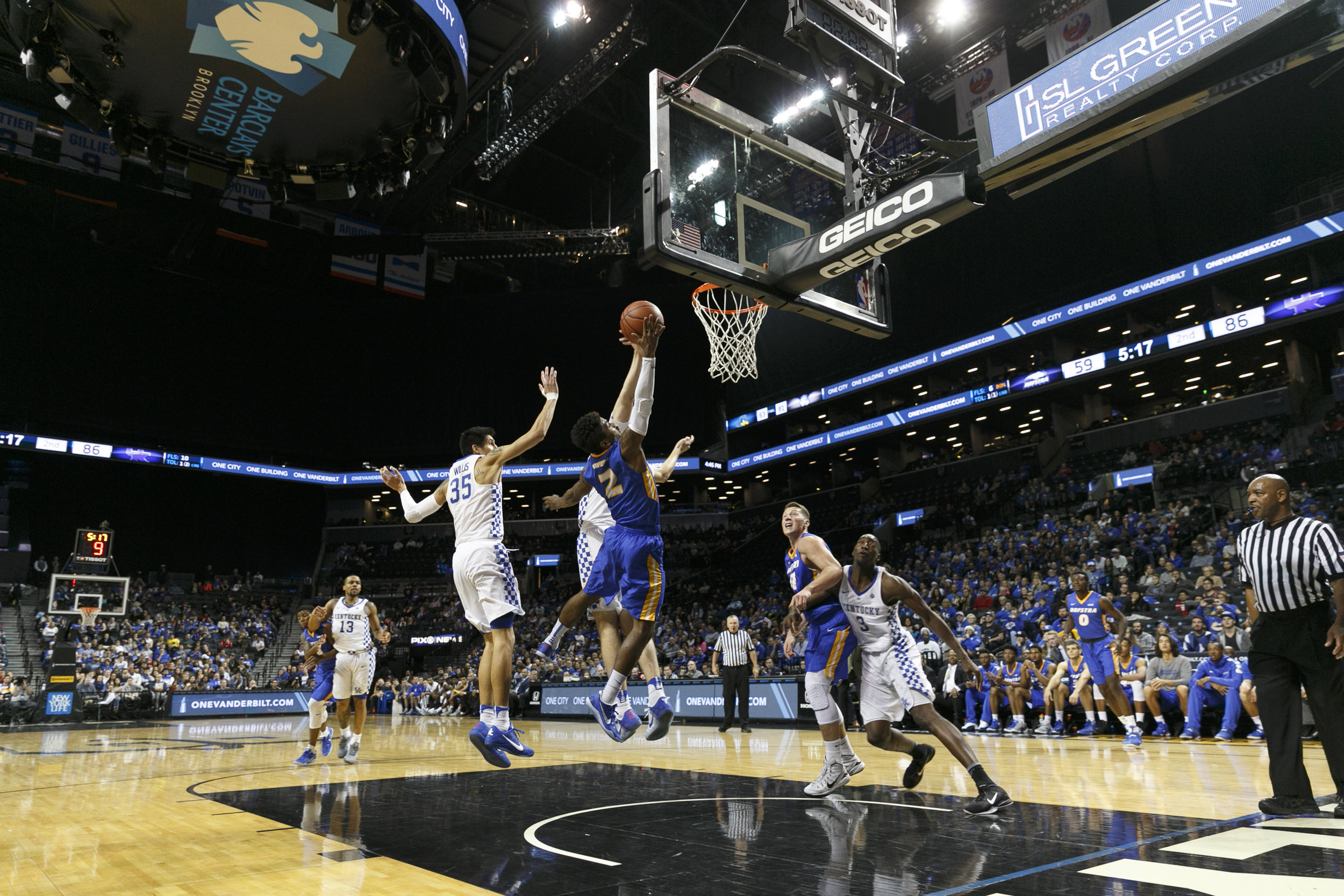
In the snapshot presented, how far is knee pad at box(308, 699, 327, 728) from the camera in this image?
1023 cm

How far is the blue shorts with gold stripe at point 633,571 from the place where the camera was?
5.33 m

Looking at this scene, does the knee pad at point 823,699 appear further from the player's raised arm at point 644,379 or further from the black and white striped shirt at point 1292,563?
the black and white striped shirt at point 1292,563

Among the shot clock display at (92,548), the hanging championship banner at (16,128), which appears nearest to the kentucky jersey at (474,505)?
the shot clock display at (92,548)

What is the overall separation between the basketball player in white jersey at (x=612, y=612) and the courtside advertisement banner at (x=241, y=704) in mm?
19482

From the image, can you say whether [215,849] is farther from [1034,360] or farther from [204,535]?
[204,535]

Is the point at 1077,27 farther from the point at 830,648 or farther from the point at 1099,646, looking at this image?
the point at 830,648

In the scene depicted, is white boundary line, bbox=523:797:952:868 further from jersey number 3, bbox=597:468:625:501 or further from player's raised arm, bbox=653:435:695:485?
player's raised arm, bbox=653:435:695:485

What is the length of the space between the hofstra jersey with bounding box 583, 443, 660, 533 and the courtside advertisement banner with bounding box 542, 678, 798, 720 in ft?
28.6

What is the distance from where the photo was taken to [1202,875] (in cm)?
360

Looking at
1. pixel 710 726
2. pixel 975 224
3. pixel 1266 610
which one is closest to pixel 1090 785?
pixel 1266 610

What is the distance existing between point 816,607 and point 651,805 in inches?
76.9

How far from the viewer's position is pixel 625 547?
5.40 meters

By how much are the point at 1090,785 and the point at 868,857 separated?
3283mm

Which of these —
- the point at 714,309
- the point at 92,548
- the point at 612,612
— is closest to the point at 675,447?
the point at 714,309
